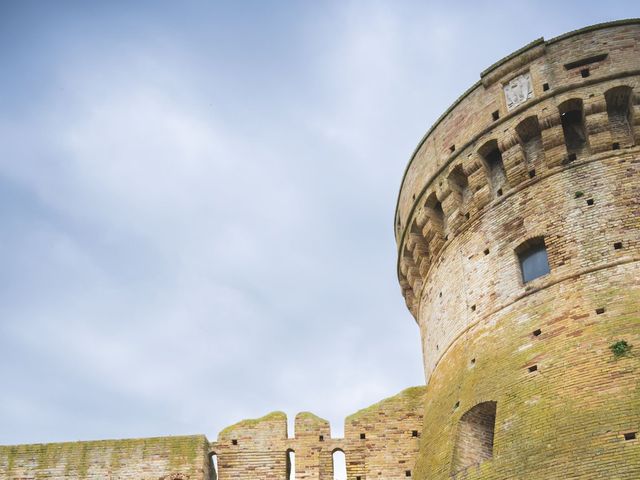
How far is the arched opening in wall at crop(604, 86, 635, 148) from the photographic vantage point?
1465 cm

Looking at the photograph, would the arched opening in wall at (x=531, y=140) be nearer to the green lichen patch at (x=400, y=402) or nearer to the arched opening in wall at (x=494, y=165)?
the arched opening in wall at (x=494, y=165)

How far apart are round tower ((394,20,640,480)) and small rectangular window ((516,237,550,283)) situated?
28 mm

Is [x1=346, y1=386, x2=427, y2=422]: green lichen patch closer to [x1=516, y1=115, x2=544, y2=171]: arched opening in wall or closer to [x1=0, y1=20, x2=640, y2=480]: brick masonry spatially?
[x1=0, y1=20, x2=640, y2=480]: brick masonry

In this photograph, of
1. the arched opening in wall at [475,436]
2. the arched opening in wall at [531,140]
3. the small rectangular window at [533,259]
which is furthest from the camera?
the arched opening in wall at [531,140]

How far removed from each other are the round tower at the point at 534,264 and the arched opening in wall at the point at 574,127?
3 cm

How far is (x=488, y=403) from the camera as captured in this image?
12.7m

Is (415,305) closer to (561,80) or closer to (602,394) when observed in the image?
(561,80)

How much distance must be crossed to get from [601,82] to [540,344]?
5734 millimetres

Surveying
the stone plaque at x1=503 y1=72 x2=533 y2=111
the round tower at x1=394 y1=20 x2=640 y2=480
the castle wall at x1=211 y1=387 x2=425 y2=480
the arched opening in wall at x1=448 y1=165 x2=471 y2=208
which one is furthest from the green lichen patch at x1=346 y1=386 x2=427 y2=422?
the stone plaque at x1=503 y1=72 x2=533 y2=111

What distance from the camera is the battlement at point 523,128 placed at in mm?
14875

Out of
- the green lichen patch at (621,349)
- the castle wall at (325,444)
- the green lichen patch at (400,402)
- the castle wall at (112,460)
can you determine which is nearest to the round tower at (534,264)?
the green lichen patch at (621,349)

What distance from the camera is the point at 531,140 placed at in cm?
1554

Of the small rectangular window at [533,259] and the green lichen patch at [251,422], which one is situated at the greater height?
the small rectangular window at [533,259]

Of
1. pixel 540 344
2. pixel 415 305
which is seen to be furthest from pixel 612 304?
pixel 415 305
